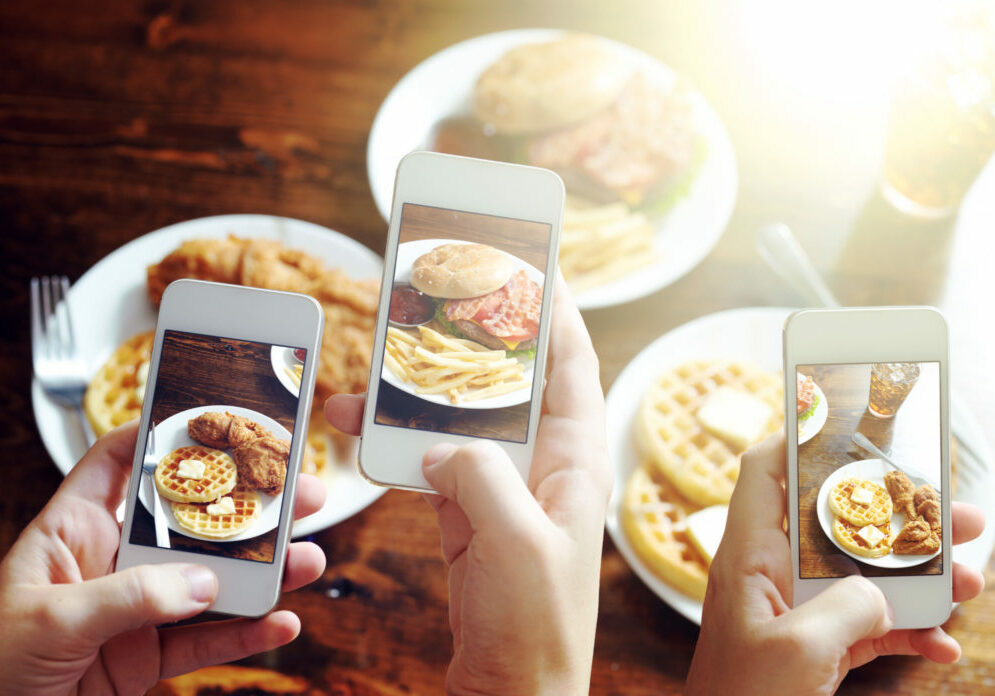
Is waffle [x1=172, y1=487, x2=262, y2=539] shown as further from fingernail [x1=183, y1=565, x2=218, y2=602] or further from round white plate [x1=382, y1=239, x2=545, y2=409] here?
round white plate [x1=382, y1=239, x2=545, y2=409]

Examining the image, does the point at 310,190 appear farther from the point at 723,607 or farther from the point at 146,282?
the point at 723,607

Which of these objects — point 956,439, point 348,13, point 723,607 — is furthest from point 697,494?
point 348,13

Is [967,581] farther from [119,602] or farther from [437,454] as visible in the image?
[119,602]

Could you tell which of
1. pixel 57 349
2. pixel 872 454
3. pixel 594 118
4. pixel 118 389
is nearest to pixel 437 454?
pixel 872 454

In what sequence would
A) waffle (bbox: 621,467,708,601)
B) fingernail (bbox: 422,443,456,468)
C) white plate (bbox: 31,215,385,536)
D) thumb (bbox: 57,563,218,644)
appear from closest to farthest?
thumb (bbox: 57,563,218,644) < fingernail (bbox: 422,443,456,468) < waffle (bbox: 621,467,708,601) < white plate (bbox: 31,215,385,536)

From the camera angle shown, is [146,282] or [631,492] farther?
[146,282]

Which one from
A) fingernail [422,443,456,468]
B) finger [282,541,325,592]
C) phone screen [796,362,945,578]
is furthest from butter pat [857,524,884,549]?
finger [282,541,325,592]
